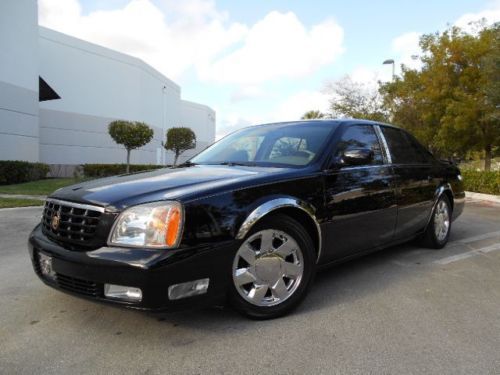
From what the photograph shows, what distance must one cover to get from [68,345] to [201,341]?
32.5 inches

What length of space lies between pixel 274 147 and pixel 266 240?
1194mm

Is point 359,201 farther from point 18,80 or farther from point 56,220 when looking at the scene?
point 18,80

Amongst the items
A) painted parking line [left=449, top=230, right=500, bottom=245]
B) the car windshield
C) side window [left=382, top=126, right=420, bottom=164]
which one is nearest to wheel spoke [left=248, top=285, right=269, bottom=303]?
the car windshield

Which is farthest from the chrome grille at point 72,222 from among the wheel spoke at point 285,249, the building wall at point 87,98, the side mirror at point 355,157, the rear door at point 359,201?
the building wall at point 87,98

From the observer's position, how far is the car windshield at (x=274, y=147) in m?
3.73

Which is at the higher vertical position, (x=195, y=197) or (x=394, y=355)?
(x=195, y=197)

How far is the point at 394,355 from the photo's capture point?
2.59m

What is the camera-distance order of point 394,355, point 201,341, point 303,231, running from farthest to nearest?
point 303,231 < point 201,341 < point 394,355

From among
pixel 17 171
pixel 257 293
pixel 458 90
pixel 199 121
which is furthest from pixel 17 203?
pixel 199 121

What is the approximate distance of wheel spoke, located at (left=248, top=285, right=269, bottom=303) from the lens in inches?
118

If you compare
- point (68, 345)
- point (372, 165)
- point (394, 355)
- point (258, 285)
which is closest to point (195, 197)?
point (258, 285)

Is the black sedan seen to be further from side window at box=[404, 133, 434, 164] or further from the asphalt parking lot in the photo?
side window at box=[404, 133, 434, 164]

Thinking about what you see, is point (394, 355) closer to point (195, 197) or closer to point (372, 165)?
point (195, 197)

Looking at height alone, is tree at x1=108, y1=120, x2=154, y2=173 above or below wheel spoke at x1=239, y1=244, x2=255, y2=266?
above
